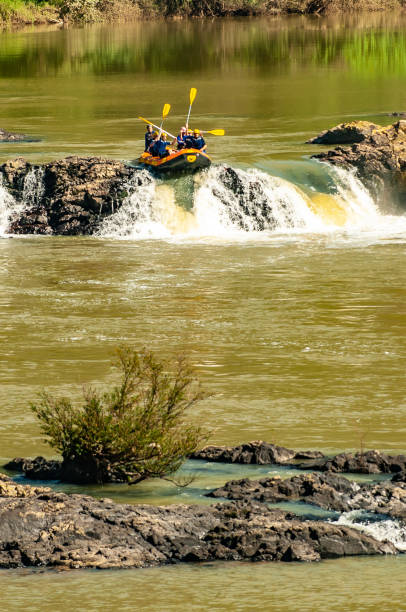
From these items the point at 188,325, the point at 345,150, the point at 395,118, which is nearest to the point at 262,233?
the point at 345,150

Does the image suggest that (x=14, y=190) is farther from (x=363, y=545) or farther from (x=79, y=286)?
(x=363, y=545)

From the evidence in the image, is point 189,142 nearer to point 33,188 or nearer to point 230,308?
point 33,188

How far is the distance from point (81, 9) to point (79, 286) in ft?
257

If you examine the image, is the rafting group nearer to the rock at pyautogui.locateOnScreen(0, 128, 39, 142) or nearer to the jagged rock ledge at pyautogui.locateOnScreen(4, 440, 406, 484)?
the rock at pyautogui.locateOnScreen(0, 128, 39, 142)

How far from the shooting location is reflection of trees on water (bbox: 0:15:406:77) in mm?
66250

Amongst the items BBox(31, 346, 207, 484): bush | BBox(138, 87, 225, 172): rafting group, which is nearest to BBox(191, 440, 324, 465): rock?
BBox(31, 346, 207, 484): bush

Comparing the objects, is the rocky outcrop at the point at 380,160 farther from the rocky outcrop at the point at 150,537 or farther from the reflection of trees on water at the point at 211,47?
the rocky outcrop at the point at 150,537

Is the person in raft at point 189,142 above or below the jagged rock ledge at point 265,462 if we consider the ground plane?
above

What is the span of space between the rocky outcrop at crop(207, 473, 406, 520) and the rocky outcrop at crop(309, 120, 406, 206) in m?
23.9

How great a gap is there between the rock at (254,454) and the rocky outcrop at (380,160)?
2254 centimetres

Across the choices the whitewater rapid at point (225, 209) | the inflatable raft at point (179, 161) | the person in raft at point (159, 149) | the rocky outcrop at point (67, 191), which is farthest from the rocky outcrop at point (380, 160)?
the rocky outcrop at point (67, 191)

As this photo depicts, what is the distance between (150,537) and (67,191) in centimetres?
2308

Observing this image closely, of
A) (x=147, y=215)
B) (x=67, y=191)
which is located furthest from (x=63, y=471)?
(x=67, y=191)

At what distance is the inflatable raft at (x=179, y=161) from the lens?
108ft
